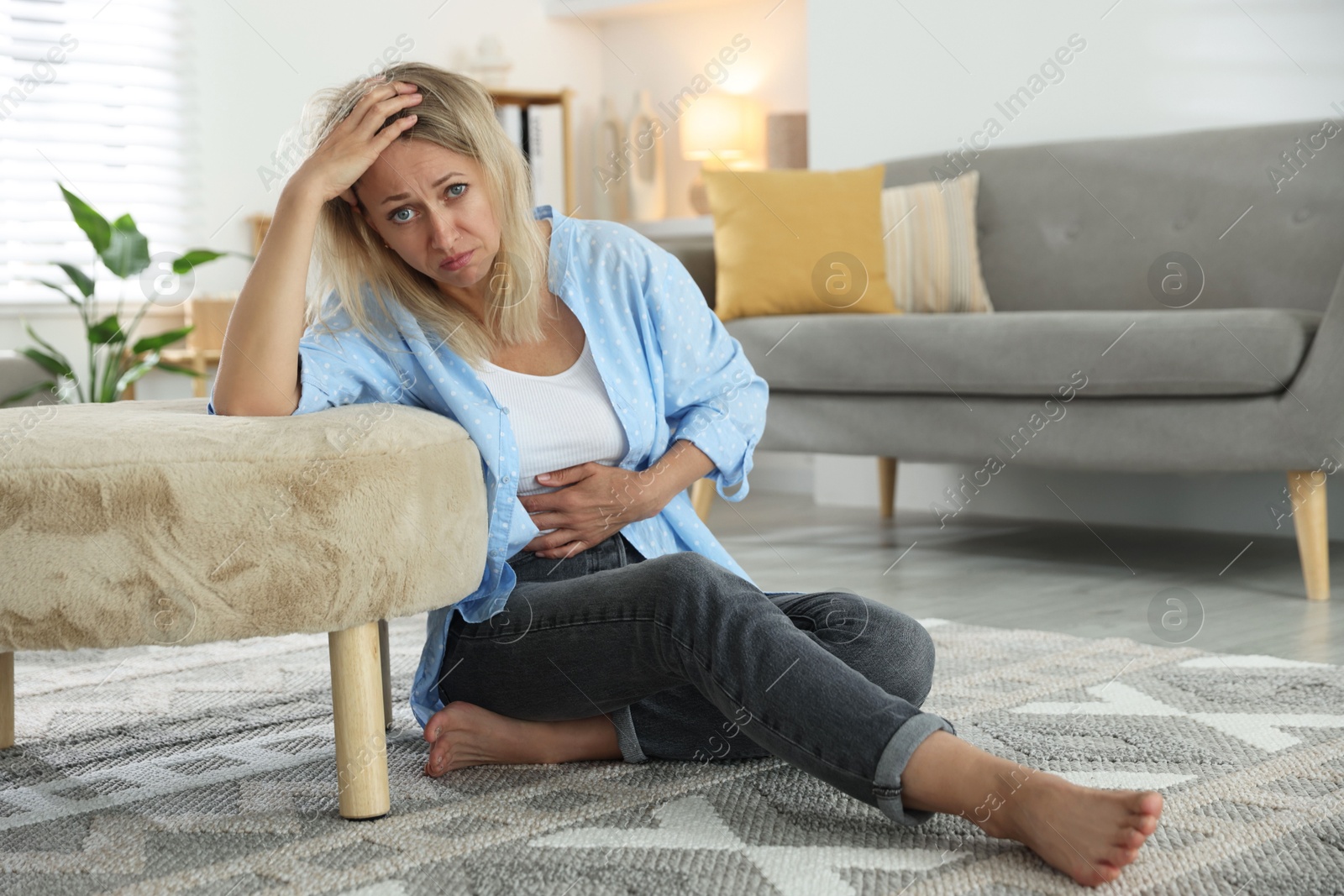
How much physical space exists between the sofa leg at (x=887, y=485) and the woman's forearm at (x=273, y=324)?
2.27 metres

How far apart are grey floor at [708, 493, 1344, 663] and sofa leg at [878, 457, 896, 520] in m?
0.03

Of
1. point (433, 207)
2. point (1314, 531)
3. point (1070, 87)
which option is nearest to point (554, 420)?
point (433, 207)

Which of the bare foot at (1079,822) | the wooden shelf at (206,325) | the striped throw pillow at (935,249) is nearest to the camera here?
the bare foot at (1079,822)

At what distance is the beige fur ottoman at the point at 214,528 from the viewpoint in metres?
0.99

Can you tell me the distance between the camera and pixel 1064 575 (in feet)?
7.97

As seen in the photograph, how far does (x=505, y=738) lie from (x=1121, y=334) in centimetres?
141

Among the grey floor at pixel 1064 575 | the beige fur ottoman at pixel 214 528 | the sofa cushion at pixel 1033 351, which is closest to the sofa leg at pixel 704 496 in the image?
the grey floor at pixel 1064 575

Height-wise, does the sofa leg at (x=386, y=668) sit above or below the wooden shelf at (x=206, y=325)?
below

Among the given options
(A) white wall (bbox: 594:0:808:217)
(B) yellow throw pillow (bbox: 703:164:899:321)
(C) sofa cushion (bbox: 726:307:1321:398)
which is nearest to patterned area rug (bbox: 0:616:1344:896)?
(C) sofa cushion (bbox: 726:307:1321:398)

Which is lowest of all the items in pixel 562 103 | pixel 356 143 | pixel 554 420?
pixel 554 420

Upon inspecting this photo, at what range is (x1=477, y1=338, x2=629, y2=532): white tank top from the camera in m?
1.28

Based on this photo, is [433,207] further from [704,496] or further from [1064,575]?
[704,496]

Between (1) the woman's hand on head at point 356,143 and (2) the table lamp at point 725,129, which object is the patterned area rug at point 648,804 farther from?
(2) the table lamp at point 725,129

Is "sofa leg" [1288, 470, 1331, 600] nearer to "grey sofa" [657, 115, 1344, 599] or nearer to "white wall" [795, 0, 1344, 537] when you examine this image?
"grey sofa" [657, 115, 1344, 599]
